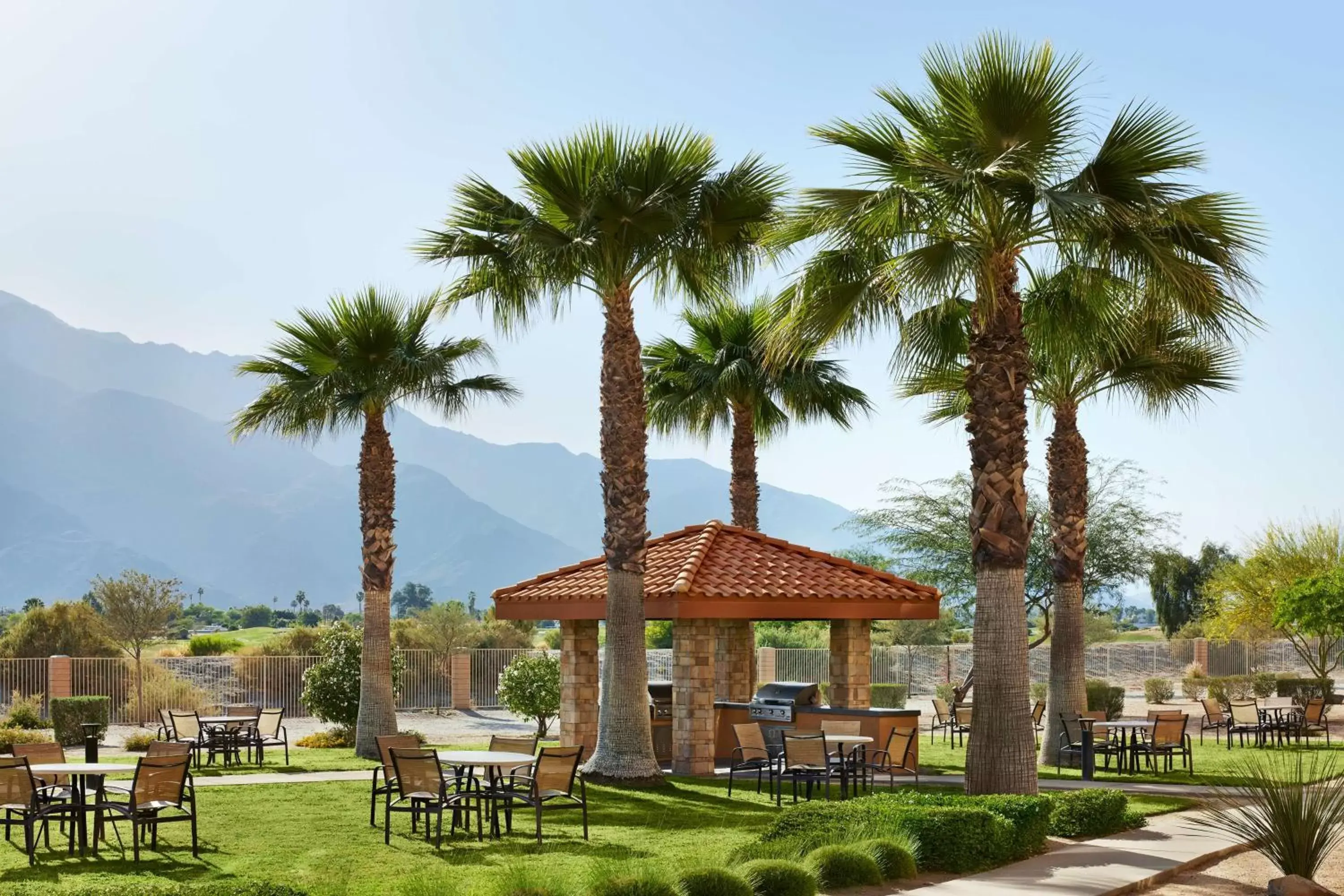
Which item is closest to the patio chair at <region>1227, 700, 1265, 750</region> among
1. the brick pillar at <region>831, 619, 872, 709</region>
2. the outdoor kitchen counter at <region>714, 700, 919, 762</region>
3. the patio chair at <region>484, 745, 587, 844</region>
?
the brick pillar at <region>831, 619, 872, 709</region>

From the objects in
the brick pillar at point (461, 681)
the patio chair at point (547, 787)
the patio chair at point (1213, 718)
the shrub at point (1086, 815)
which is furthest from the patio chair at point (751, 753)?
the brick pillar at point (461, 681)

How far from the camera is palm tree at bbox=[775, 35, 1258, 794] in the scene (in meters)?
13.6

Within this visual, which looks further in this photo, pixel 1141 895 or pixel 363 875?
pixel 363 875

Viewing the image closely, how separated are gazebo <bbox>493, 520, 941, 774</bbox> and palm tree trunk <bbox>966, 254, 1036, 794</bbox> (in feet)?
19.8

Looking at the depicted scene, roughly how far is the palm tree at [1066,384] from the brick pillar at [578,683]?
6.21 metres

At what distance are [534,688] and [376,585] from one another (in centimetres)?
577

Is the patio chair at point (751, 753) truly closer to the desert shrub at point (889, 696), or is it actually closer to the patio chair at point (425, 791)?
the patio chair at point (425, 791)

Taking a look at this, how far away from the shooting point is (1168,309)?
560 inches

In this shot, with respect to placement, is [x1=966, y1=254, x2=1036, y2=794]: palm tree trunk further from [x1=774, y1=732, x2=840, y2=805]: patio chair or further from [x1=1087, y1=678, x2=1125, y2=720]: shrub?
[x1=1087, y1=678, x2=1125, y2=720]: shrub

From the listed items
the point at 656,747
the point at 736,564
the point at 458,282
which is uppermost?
the point at 458,282

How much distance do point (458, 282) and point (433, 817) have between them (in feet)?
25.0

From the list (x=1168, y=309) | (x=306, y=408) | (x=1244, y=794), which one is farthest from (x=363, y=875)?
(x=306, y=408)

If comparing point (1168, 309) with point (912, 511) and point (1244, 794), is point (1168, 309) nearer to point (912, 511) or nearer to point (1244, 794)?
point (1244, 794)

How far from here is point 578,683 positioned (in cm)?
2158
